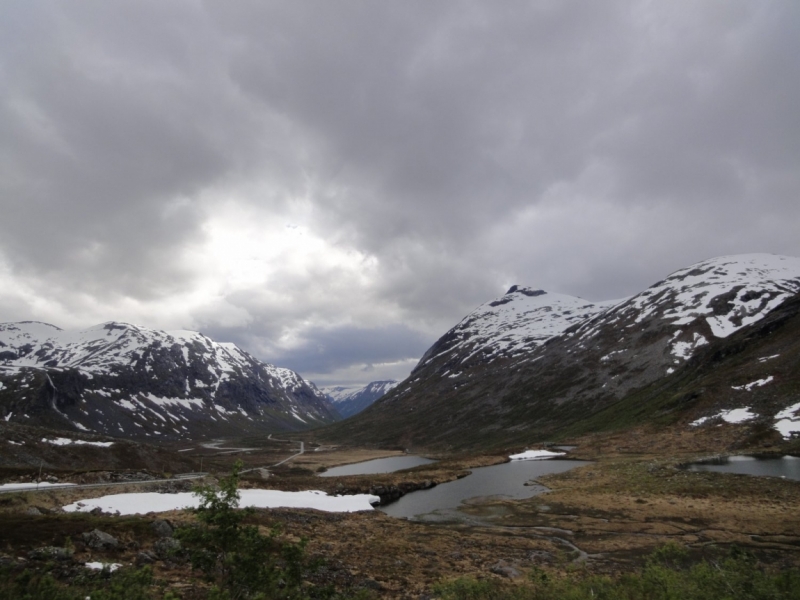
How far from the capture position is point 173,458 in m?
85.4

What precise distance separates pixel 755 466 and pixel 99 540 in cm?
6998

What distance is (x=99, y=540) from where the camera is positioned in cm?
2278

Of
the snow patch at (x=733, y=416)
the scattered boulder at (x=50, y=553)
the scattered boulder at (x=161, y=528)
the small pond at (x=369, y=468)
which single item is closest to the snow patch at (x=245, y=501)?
the scattered boulder at (x=161, y=528)

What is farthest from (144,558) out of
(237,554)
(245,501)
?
(245,501)

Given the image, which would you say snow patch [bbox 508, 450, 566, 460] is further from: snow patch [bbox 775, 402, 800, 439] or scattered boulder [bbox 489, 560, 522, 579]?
scattered boulder [bbox 489, 560, 522, 579]

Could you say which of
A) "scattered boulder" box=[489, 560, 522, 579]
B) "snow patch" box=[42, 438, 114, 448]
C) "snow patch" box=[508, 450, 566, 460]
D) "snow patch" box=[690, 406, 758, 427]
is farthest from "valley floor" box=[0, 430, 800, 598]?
"snow patch" box=[42, 438, 114, 448]

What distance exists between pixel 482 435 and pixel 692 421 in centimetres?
7997

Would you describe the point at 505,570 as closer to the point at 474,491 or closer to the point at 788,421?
the point at 474,491

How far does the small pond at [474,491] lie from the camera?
163 feet

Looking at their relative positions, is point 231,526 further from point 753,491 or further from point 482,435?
point 482,435

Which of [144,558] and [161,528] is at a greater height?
[161,528]

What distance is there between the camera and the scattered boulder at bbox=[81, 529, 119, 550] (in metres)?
22.4

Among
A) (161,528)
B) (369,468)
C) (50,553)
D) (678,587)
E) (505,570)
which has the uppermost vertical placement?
(50,553)

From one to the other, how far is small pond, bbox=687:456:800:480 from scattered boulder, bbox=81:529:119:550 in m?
61.8
